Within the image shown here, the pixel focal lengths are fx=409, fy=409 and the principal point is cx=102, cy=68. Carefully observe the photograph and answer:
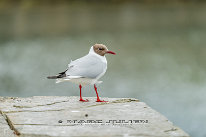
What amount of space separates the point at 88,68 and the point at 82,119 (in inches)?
23.6

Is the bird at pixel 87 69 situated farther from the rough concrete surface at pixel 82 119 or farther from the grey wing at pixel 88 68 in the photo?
the rough concrete surface at pixel 82 119

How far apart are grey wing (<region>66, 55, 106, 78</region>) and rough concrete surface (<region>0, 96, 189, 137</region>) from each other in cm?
40

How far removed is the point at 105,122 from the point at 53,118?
1.82ft

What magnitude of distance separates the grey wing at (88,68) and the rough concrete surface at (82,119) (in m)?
0.40

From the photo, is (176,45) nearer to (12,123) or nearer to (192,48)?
(192,48)

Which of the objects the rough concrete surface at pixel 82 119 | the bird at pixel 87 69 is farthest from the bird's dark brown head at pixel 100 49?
the rough concrete surface at pixel 82 119

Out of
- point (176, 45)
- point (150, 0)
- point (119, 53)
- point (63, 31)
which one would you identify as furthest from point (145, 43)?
point (150, 0)

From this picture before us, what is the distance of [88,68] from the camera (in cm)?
446

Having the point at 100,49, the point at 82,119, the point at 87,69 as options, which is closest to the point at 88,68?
the point at 87,69

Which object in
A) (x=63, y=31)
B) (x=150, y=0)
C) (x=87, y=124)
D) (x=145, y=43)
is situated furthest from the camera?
(x=150, y=0)

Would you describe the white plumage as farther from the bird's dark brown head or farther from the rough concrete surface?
the rough concrete surface

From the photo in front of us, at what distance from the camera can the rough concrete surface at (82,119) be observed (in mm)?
3822

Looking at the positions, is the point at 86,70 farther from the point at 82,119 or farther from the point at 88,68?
the point at 82,119

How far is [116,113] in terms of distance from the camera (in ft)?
14.4
